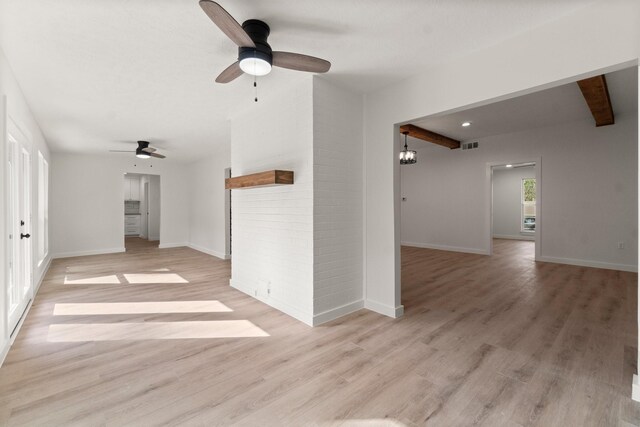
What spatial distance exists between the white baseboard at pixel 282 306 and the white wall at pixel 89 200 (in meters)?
5.74

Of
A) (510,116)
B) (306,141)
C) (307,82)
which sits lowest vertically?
(306,141)

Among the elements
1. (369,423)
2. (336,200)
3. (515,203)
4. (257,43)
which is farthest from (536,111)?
(515,203)

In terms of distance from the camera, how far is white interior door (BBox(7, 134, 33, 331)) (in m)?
3.15

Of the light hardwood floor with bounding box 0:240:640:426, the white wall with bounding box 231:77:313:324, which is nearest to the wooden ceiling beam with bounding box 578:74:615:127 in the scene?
the light hardwood floor with bounding box 0:240:640:426

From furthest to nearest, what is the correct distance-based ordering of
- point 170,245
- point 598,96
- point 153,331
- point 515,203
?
point 515,203 → point 170,245 → point 598,96 → point 153,331

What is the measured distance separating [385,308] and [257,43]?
9.44ft

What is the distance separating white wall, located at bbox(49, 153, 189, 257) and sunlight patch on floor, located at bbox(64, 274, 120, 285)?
2.90 metres

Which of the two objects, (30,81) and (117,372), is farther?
(30,81)

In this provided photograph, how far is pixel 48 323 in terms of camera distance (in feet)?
10.6

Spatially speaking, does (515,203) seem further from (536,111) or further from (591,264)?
(536,111)

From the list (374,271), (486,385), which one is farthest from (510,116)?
(486,385)

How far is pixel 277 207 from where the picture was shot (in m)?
3.66

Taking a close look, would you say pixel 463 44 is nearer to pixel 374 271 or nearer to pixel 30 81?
pixel 374 271

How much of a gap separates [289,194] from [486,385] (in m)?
2.49
